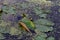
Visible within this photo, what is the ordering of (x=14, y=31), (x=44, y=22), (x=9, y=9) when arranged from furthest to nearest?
(x=9, y=9), (x=44, y=22), (x=14, y=31)

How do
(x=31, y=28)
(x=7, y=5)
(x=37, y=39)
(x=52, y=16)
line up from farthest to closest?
(x=7, y=5) → (x=52, y=16) → (x=31, y=28) → (x=37, y=39)

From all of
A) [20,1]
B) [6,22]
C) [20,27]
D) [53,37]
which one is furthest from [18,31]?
[20,1]

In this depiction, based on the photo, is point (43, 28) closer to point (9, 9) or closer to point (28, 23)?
point (28, 23)

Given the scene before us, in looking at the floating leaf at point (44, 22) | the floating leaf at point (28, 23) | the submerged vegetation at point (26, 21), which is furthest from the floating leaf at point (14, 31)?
the floating leaf at point (44, 22)

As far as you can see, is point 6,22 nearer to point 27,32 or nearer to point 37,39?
point 27,32

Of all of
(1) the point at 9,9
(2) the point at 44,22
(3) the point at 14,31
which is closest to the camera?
(3) the point at 14,31

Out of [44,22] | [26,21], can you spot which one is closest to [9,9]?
[26,21]

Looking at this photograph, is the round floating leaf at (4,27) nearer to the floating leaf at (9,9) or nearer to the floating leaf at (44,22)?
the floating leaf at (9,9)

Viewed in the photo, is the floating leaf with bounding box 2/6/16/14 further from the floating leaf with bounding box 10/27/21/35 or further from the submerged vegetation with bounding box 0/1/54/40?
the floating leaf with bounding box 10/27/21/35
